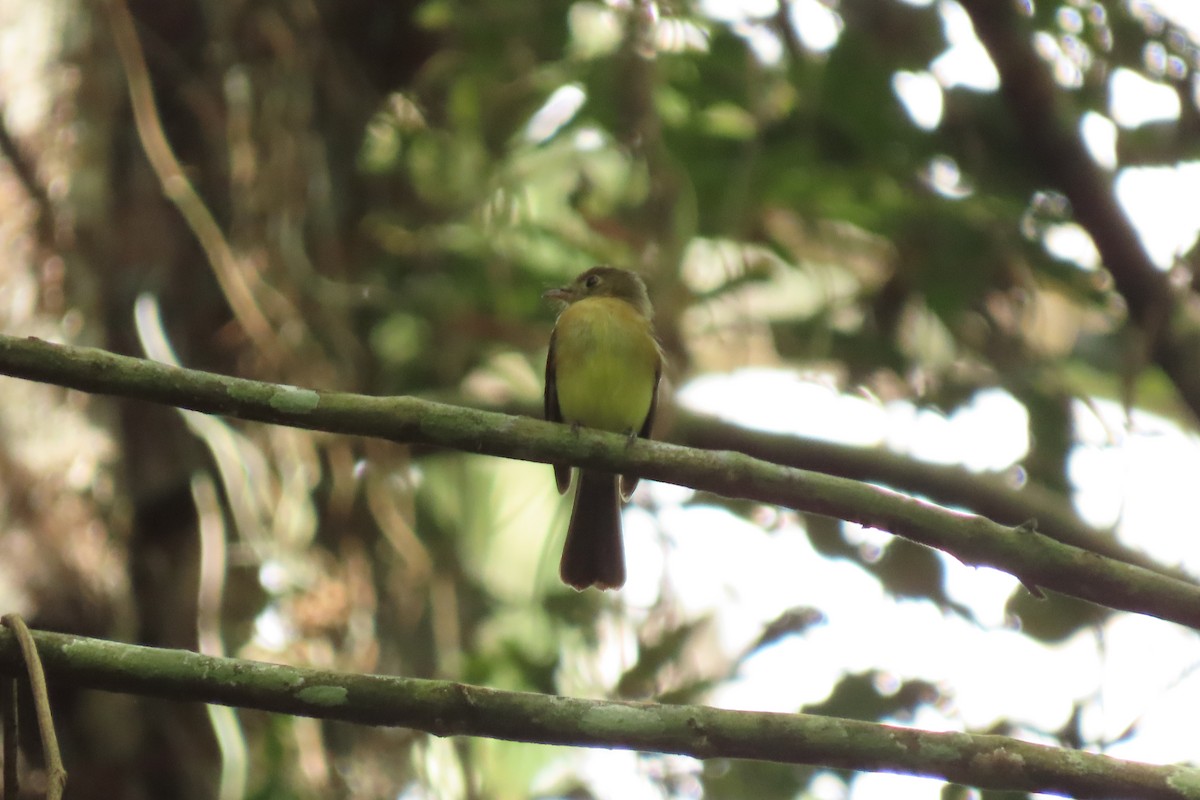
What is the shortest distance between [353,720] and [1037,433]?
10.0 feet

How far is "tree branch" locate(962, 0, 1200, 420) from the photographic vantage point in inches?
164

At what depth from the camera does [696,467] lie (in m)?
2.21

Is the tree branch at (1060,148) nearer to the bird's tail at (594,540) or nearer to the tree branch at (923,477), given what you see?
the tree branch at (923,477)

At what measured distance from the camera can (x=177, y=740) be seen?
3475mm

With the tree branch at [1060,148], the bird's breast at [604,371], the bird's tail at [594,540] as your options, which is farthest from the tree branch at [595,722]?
the tree branch at [1060,148]

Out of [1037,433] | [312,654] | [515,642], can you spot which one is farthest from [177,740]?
[1037,433]

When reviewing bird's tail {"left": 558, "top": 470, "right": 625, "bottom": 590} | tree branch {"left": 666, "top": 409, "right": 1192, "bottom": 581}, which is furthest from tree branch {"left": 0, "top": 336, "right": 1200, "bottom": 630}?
bird's tail {"left": 558, "top": 470, "right": 625, "bottom": 590}

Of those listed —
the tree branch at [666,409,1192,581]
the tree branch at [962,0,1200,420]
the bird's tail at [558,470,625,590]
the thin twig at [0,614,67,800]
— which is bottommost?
the bird's tail at [558,470,625,590]

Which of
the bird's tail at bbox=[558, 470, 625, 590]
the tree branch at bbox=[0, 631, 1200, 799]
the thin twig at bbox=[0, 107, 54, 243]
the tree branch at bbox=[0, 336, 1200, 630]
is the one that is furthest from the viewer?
the bird's tail at bbox=[558, 470, 625, 590]

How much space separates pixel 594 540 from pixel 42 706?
2.67 m

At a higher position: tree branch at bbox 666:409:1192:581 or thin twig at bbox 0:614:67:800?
thin twig at bbox 0:614:67:800

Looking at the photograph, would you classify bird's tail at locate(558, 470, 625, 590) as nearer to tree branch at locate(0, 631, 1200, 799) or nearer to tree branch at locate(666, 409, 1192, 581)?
tree branch at locate(666, 409, 1192, 581)

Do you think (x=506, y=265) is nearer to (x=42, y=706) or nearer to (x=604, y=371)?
(x=604, y=371)

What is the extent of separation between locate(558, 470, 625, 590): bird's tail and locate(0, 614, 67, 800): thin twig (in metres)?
2.29
